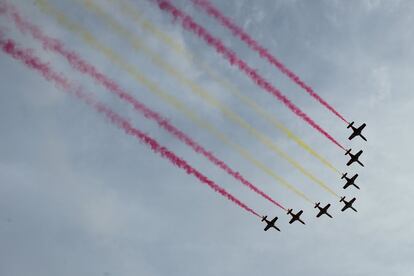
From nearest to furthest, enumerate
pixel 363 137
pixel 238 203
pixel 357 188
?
pixel 238 203 → pixel 363 137 → pixel 357 188

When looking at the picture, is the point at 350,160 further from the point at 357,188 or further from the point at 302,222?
the point at 302,222

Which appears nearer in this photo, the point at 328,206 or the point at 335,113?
the point at 335,113

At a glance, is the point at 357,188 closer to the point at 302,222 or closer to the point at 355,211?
the point at 355,211

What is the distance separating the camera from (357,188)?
75.2 m

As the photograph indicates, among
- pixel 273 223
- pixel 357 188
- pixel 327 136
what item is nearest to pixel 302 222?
pixel 273 223

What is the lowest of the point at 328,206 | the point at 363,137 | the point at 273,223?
the point at 273,223

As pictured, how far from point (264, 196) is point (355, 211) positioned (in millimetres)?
23011

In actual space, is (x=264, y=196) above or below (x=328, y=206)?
below

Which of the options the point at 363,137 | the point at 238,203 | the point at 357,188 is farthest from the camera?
the point at 357,188

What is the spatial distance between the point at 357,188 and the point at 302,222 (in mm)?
8627

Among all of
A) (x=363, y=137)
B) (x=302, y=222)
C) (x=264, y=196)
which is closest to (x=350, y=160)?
(x=363, y=137)

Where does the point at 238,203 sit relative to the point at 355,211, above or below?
below

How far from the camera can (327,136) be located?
60.2 metres

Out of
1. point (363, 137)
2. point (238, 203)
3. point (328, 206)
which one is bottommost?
point (238, 203)
